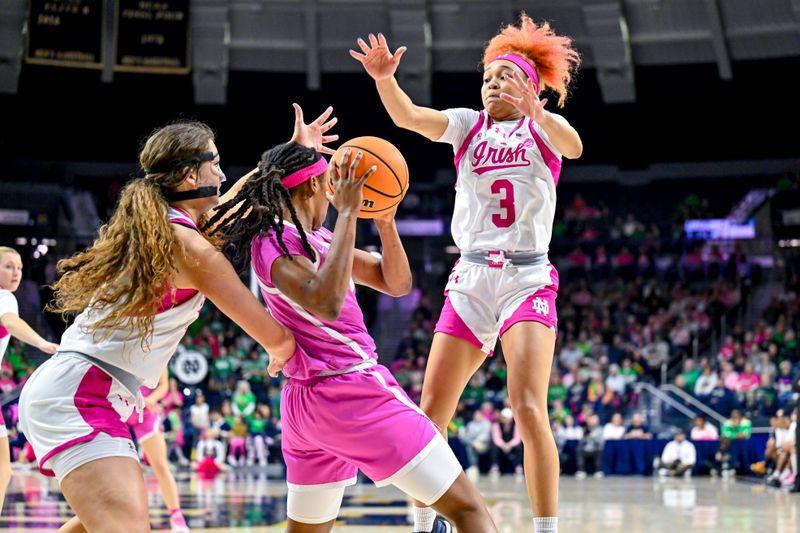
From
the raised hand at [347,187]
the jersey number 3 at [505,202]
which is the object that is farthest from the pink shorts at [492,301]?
the raised hand at [347,187]

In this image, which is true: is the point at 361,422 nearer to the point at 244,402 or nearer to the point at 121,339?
the point at 121,339

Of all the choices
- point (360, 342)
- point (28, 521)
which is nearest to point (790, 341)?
point (28, 521)

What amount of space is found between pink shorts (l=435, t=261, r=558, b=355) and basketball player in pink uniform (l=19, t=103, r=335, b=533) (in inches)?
63.5

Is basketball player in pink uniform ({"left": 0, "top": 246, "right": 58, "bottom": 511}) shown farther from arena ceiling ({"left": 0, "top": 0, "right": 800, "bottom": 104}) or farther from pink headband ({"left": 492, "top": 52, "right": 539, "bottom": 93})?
arena ceiling ({"left": 0, "top": 0, "right": 800, "bottom": 104})

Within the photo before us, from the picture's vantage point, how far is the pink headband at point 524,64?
5.35 metres

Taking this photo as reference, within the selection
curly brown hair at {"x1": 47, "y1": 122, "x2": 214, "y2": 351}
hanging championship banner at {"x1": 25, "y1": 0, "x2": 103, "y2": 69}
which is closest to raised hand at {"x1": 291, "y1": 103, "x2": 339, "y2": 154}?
curly brown hair at {"x1": 47, "y1": 122, "x2": 214, "y2": 351}

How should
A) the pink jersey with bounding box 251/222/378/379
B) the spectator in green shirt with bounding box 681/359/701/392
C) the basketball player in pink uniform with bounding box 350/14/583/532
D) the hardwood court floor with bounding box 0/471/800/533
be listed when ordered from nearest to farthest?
the pink jersey with bounding box 251/222/378/379
the basketball player in pink uniform with bounding box 350/14/583/532
the hardwood court floor with bounding box 0/471/800/533
the spectator in green shirt with bounding box 681/359/701/392

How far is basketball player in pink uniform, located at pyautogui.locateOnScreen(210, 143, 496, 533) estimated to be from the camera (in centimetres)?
361

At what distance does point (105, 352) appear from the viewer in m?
3.56

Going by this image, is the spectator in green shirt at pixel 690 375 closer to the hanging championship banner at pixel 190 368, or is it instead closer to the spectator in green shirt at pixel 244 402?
the spectator in green shirt at pixel 244 402

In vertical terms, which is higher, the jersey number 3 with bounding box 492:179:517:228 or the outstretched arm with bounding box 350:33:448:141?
the outstretched arm with bounding box 350:33:448:141

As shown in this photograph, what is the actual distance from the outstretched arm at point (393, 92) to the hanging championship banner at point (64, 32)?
15895 millimetres

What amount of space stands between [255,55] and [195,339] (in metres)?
6.77

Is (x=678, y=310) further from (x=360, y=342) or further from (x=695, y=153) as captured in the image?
(x=360, y=342)
